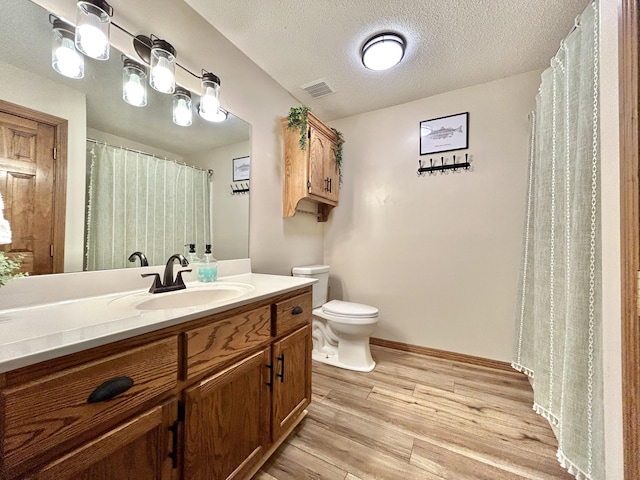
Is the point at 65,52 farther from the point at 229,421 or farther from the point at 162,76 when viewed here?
the point at 229,421

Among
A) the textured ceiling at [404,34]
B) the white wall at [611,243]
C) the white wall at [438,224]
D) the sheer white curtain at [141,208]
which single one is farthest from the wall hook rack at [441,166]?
the sheer white curtain at [141,208]

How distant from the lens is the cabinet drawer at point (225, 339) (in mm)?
810

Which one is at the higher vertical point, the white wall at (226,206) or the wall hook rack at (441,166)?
the wall hook rack at (441,166)

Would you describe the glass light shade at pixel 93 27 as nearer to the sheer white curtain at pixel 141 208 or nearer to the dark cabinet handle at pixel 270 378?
the sheer white curtain at pixel 141 208

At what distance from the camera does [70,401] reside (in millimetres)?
551

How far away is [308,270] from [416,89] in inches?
72.7

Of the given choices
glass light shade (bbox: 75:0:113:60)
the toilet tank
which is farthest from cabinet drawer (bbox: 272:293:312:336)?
glass light shade (bbox: 75:0:113:60)

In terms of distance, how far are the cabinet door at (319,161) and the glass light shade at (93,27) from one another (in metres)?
1.29

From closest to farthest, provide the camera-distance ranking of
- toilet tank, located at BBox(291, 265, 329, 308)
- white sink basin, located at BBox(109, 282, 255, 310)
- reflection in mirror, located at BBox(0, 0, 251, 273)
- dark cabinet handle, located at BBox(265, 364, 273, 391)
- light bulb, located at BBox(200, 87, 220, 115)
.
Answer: reflection in mirror, located at BBox(0, 0, 251, 273) < white sink basin, located at BBox(109, 282, 255, 310) < dark cabinet handle, located at BBox(265, 364, 273, 391) < light bulb, located at BBox(200, 87, 220, 115) < toilet tank, located at BBox(291, 265, 329, 308)

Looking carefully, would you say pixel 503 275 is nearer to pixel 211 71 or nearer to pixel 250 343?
pixel 250 343

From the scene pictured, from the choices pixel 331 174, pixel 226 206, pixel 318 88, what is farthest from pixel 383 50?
pixel 226 206

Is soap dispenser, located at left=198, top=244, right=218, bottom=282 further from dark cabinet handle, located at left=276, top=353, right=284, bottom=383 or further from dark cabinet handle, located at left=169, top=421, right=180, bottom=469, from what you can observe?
dark cabinet handle, located at left=169, top=421, right=180, bottom=469

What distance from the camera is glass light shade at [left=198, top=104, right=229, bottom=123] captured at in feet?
4.91

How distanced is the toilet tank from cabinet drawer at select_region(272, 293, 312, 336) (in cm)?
74
